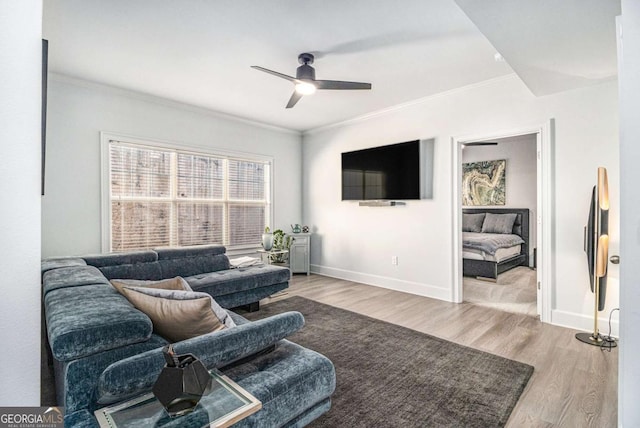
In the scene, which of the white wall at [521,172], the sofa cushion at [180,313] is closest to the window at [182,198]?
the sofa cushion at [180,313]

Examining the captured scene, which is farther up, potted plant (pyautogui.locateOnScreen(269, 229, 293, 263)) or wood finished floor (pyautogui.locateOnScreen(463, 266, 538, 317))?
potted plant (pyautogui.locateOnScreen(269, 229, 293, 263))

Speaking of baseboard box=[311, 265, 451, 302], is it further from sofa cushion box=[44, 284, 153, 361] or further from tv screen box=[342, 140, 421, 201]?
sofa cushion box=[44, 284, 153, 361]

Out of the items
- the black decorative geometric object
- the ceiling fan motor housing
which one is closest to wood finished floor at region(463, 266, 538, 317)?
the ceiling fan motor housing

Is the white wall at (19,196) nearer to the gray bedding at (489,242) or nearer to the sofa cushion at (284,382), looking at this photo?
the sofa cushion at (284,382)

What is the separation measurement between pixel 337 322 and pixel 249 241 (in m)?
2.52

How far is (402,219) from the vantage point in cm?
457

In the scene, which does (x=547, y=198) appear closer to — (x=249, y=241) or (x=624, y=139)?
(x=624, y=139)

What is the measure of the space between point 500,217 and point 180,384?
688cm

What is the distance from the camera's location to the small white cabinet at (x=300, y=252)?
224 inches

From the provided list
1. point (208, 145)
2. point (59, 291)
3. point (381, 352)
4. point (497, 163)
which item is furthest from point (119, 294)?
point (497, 163)

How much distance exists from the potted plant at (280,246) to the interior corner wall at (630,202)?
13.8 ft

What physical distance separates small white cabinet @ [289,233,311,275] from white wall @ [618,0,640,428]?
182 inches

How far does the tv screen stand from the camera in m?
4.32

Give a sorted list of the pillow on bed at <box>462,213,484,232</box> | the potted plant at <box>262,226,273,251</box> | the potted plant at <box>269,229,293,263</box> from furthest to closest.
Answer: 1. the pillow on bed at <box>462,213,484,232</box>
2. the potted plant at <box>269,229,293,263</box>
3. the potted plant at <box>262,226,273,251</box>
